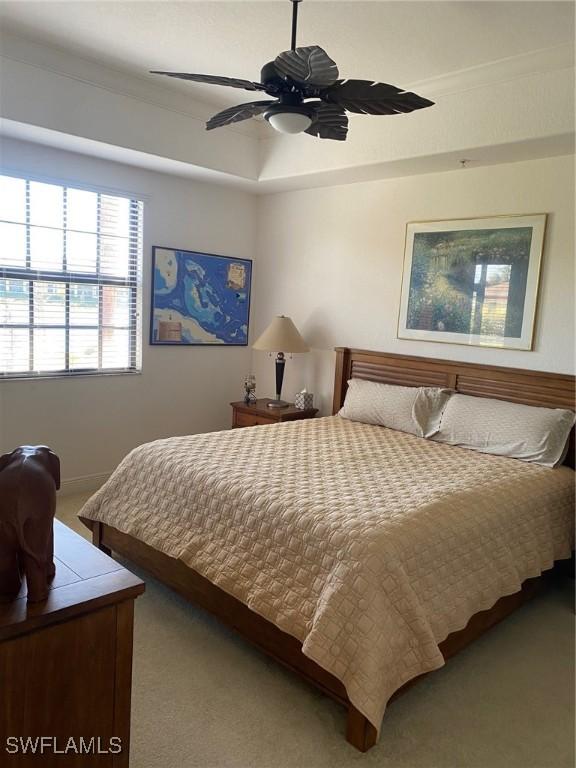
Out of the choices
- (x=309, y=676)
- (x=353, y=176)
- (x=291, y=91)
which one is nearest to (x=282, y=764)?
(x=309, y=676)

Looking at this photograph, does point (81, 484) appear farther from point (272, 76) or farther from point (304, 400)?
point (272, 76)

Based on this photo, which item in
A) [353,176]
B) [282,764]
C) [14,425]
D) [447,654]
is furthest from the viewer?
[353,176]

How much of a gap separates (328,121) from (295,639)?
200 centimetres

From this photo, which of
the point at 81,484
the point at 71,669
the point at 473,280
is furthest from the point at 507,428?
the point at 81,484

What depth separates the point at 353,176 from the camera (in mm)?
4051

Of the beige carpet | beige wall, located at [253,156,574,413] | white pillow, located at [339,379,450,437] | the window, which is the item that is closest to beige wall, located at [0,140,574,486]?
beige wall, located at [253,156,574,413]

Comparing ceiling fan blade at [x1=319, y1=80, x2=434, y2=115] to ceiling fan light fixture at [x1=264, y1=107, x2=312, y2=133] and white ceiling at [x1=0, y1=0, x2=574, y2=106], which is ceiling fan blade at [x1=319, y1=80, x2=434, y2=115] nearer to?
ceiling fan light fixture at [x1=264, y1=107, x2=312, y2=133]

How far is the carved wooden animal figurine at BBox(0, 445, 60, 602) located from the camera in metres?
1.22

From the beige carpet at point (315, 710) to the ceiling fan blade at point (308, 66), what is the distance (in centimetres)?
224

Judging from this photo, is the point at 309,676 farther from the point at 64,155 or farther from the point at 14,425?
the point at 64,155

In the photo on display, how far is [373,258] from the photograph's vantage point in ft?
13.7

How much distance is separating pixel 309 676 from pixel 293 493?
68 cm

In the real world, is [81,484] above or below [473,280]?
below

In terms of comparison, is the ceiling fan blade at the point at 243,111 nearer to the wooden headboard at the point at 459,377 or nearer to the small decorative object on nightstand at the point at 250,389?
the wooden headboard at the point at 459,377
